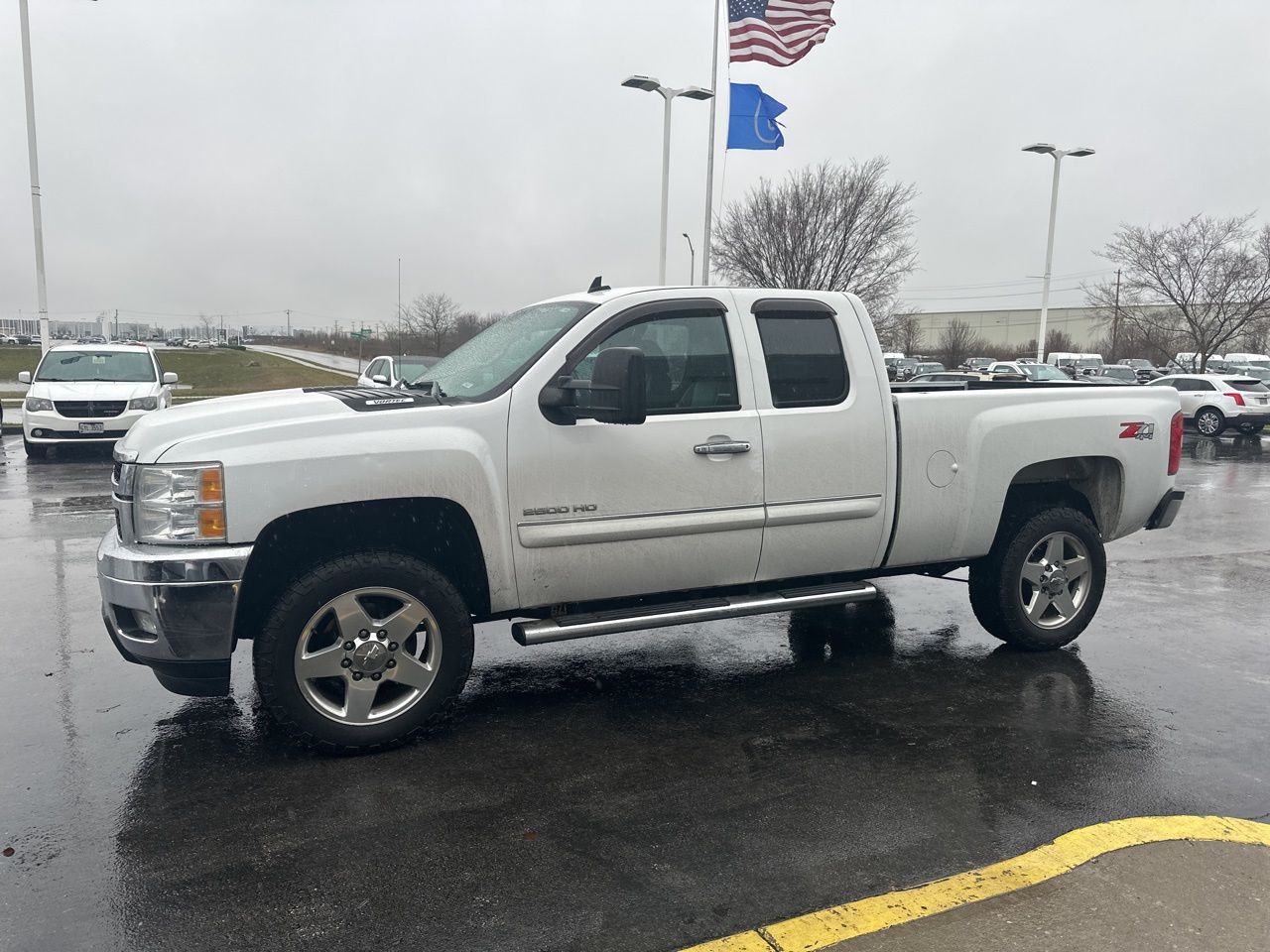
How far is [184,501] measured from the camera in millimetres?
3850

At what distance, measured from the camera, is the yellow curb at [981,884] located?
9.35ft

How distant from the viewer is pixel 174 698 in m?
4.83

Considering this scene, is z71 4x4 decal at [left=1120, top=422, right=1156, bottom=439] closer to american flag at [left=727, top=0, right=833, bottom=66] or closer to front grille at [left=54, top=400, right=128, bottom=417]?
front grille at [left=54, top=400, right=128, bottom=417]

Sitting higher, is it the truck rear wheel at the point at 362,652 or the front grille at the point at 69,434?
the truck rear wheel at the point at 362,652

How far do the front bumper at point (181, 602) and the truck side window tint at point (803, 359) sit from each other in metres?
2.62

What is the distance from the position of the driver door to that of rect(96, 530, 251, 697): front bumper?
1.21 meters

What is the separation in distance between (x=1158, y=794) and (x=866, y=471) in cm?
195

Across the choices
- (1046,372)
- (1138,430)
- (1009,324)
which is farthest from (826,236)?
(1009,324)

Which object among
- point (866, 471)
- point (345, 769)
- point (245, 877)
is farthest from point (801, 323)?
point (245, 877)

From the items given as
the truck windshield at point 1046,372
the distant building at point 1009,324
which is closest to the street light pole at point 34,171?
the truck windshield at point 1046,372

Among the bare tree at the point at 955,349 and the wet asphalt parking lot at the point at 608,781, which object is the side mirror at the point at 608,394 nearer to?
the wet asphalt parking lot at the point at 608,781

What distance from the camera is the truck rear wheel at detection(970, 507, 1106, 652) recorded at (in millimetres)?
5559

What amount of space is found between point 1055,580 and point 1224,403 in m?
21.9

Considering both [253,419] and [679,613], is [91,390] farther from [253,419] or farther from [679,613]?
[679,613]
